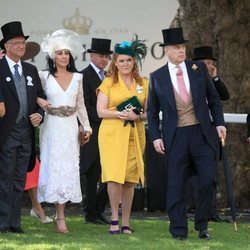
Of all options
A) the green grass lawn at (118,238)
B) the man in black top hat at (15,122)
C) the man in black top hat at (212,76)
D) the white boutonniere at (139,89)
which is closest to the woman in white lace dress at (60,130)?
the man in black top hat at (15,122)

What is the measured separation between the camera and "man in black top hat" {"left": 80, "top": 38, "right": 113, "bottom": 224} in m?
11.6

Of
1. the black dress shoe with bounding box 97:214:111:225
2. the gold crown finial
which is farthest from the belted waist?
the gold crown finial

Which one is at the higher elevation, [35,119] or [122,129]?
[35,119]

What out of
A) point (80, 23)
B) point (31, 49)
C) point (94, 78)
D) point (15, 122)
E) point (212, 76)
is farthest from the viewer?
point (80, 23)

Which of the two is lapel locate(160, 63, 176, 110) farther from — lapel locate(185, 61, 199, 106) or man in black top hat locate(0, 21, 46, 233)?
man in black top hat locate(0, 21, 46, 233)

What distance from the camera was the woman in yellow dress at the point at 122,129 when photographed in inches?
407

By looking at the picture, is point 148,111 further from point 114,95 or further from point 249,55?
point 249,55

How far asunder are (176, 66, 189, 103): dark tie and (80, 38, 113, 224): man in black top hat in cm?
193

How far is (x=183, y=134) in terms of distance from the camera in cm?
977

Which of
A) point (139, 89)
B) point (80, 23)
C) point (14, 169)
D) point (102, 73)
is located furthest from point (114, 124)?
point (80, 23)

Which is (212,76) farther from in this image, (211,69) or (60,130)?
(60,130)

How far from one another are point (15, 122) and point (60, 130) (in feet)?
1.76

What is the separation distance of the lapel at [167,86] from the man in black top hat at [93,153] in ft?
6.04

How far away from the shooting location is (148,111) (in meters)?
10.0
